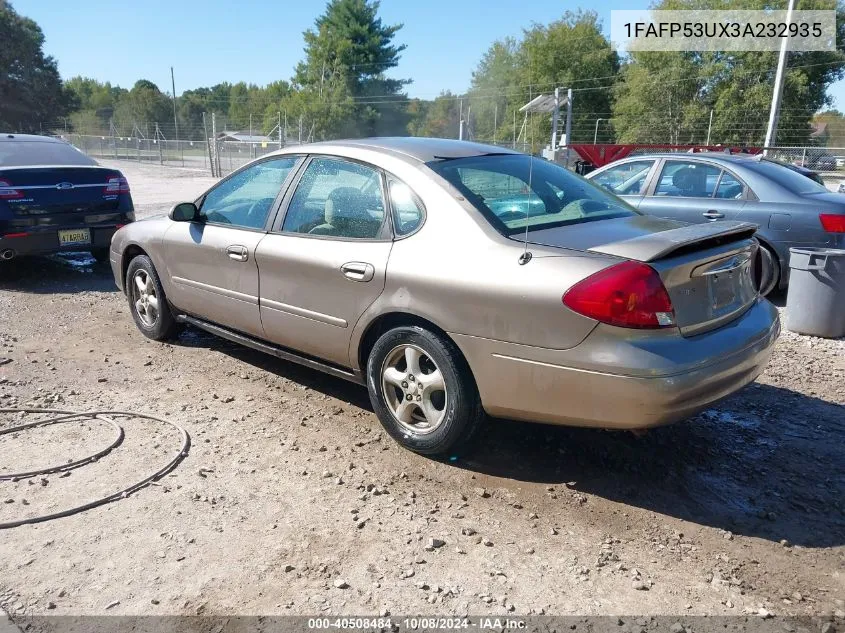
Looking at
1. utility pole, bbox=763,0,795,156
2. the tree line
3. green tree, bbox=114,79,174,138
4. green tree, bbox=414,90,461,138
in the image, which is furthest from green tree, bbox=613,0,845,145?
green tree, bbox=114,79,174,138

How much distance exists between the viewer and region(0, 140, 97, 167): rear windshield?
7.85 metres

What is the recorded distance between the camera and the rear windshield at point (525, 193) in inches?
141

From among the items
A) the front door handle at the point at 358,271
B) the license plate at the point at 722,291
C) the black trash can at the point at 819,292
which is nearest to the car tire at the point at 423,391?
the front door handle at the point at 358,271

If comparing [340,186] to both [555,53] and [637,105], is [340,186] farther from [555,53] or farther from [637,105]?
[555,53]

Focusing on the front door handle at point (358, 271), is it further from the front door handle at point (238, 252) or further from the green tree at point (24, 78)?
the green tree at point (24, 78)

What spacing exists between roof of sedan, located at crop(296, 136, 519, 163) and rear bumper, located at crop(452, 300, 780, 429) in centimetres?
123

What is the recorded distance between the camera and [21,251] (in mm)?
7391

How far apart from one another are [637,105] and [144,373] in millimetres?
46721

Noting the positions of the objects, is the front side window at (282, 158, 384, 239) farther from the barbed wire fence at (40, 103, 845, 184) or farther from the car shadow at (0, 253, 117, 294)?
the barbed wire fence at (40, 103, 845, 184)

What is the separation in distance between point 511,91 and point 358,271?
55354 mm

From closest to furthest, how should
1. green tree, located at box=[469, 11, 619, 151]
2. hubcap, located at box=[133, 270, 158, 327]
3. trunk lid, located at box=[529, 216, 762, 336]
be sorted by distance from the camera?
trunk lid, located at box=[529, 216, 762, 336]
hubcap, located at box=[133, 270, 158, 327]
green tree, located at box=[469, 11, 619, 151]

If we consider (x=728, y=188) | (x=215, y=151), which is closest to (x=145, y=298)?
(x=728, y=188)

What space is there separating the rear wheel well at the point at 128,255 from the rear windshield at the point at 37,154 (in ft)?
9.24

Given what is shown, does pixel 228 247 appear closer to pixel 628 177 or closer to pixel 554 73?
pixel 628 177
